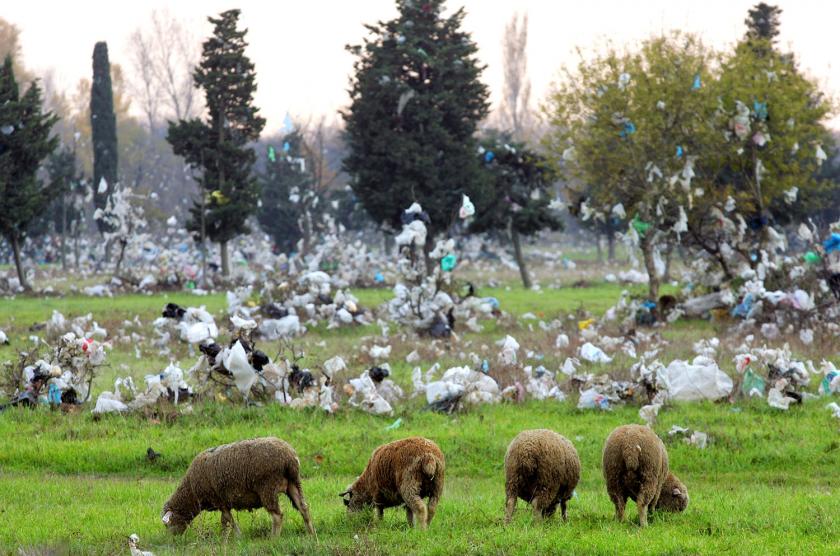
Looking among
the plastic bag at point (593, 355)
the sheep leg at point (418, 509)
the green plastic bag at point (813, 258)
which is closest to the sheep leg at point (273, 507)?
the sheep leg at point (418, 509)

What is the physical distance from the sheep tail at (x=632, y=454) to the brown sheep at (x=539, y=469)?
0.41 metres

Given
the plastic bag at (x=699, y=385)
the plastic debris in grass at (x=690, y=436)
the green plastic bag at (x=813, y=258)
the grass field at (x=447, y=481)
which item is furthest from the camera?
the green plastic bag at (x=813, y=258)

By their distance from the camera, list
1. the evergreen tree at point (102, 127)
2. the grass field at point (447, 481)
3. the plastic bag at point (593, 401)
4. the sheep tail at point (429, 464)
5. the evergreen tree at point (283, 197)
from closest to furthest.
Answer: the grass field at point (447, 481)
the sheep tail at point (429, 464)
the plastic bag at point (593, 401)
the evergreen tree at point (102, 127)
the evergreen tree at point (283, 197)

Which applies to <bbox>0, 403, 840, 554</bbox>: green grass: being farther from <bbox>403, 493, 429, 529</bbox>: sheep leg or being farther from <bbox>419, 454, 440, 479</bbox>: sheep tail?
<bbox>419, 454, 440, 479</bbox>: sheep tail

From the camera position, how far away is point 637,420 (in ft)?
44.7

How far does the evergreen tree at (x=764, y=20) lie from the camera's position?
4397cm

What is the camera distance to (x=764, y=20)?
1737 inches

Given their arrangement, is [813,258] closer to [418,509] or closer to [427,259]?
[418,509]

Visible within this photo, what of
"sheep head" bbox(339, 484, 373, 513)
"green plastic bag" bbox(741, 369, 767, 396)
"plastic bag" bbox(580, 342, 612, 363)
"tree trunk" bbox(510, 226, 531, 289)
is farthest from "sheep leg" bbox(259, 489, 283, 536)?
"tree trunk" bbox(510, 226, 531, 289)

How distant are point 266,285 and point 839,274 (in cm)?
1360

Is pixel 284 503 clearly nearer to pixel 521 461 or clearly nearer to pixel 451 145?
pixel 521 461

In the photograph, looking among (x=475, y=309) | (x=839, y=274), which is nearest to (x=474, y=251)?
(x=475, y=309)

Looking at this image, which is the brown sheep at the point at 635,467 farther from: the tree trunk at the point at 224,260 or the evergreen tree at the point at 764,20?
the evergreen tree at the point at 764,20

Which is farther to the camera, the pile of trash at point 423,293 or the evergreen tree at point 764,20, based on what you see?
the evergreen tree at point 764,20
